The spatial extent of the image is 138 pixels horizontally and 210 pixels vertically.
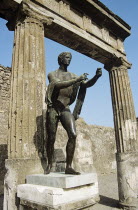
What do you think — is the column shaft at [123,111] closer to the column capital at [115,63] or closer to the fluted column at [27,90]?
the column capital at [115,63]

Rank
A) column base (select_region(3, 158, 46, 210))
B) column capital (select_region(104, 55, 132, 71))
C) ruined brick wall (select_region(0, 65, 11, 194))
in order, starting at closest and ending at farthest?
column base (select_region(3, 158, 46, 210)), column capital (select_region(104, 55, 132, 71)), ruined brick wall (select_region(0, 65, 11, 194))

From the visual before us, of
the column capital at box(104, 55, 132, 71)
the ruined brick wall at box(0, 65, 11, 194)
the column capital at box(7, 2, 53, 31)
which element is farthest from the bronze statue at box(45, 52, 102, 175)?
the ruined brick wall at box(0, 65, 11, 194)

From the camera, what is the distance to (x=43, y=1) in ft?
14.7

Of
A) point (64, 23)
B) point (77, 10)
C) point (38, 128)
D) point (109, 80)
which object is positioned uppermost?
point (77, 10)

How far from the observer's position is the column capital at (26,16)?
12.7ft

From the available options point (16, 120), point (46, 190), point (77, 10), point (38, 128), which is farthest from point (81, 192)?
point (77, 10)

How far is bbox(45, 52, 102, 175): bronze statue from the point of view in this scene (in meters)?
3.06

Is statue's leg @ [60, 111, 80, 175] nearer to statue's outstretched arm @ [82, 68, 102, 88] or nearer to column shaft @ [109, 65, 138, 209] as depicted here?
statue's outstretched arm @ [82, 68, 102, 88]

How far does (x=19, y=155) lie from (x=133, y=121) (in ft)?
12.8

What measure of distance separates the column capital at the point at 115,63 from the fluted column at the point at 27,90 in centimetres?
306

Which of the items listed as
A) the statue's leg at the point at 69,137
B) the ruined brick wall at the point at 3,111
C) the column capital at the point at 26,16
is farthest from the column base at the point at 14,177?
the ruined brick wall at the point at 3,111

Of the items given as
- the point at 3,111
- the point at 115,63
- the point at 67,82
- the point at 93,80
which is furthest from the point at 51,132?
the point at 3,111

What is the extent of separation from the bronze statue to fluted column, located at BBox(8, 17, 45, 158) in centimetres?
31

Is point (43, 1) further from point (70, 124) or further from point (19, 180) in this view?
point (19, 180)
